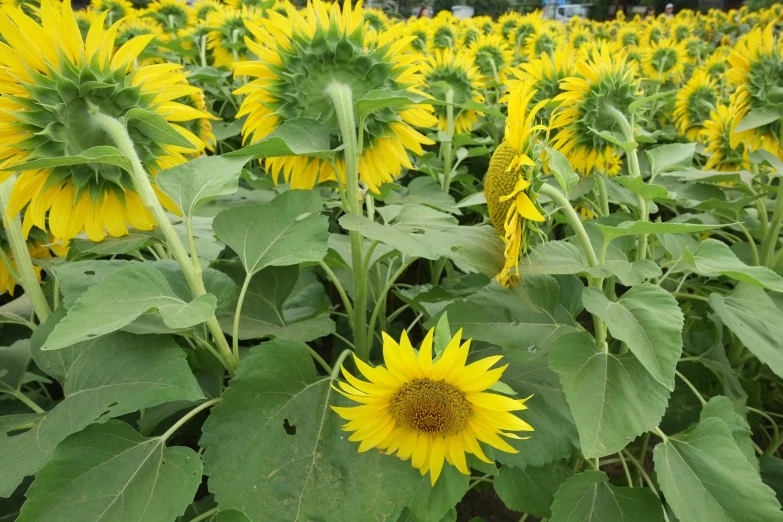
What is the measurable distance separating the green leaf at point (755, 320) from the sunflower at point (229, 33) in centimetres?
185

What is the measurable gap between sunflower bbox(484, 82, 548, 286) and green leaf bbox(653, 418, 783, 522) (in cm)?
34

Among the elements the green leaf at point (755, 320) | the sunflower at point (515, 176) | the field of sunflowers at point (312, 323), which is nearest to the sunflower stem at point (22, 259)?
the field of sunflowers at point (312, 323)

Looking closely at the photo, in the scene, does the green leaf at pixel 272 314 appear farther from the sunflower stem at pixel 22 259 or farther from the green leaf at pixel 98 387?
the sunflower stem at pixel 22 259

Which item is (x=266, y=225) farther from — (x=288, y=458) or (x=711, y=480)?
(x=711, y=480)

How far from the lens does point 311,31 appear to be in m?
0.85

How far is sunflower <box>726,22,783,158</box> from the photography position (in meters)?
1.29

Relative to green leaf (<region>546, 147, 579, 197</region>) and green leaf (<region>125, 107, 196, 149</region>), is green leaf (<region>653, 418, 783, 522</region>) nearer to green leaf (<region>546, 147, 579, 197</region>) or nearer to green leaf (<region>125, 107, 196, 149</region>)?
green leaf (<region>546, 147, 579, 197</region>)

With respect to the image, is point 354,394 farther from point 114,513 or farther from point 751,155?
point 751,155

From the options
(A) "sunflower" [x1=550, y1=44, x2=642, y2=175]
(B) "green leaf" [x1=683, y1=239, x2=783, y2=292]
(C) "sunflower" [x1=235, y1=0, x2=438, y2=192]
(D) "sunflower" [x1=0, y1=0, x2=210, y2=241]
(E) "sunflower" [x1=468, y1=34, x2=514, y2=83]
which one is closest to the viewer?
(D) "sunflower" [x1=0, y1=0, x2=210, y2=241]

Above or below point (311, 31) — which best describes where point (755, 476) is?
below

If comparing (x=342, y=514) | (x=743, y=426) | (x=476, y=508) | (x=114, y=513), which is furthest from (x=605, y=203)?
(x=114, y=513)

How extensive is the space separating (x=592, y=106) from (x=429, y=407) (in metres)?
0.75

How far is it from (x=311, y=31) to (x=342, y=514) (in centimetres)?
68

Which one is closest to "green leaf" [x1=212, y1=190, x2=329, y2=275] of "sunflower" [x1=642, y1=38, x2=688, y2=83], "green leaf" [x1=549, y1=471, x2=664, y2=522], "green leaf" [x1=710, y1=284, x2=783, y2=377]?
"green leaf" [x1=549, y1=471, x2=664, y2=522]
